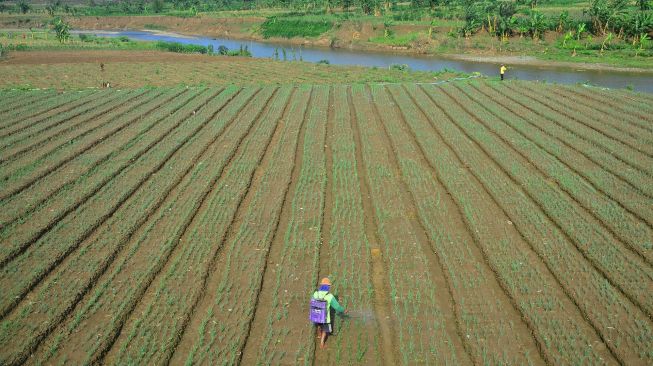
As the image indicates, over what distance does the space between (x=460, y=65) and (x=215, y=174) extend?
42.9 metres

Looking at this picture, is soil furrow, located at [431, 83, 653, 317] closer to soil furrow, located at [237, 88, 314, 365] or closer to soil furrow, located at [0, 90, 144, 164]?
soil furrow, located at [237, 88, 314, 365]

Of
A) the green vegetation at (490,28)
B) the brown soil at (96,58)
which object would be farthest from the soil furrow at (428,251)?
the green vegetation at (490,28)

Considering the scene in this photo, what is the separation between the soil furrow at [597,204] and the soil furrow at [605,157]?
1300 mm

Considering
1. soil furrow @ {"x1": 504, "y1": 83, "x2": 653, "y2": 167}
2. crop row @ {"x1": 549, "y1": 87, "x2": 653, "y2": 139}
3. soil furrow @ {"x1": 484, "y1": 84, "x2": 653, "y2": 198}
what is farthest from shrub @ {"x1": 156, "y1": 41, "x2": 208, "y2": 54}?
soil furrow @ {"x1": 484, "y1": 84, "x2": 653, "y2": 198}

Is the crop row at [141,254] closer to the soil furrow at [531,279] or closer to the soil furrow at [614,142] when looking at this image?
the soil furrow at [531,279]

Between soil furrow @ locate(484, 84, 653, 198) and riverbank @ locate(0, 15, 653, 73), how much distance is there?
31992 mm

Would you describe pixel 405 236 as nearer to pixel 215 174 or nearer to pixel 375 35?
pixel 215 174

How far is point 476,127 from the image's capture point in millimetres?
23422

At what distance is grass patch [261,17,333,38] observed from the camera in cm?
7906

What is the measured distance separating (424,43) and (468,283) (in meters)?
59.1

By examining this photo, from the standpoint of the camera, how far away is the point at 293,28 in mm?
82688

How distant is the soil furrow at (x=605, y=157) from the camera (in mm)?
16833

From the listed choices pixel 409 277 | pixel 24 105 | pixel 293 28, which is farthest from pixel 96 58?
pixel 409 277

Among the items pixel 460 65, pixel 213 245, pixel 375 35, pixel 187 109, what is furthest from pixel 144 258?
pixel 375 35
